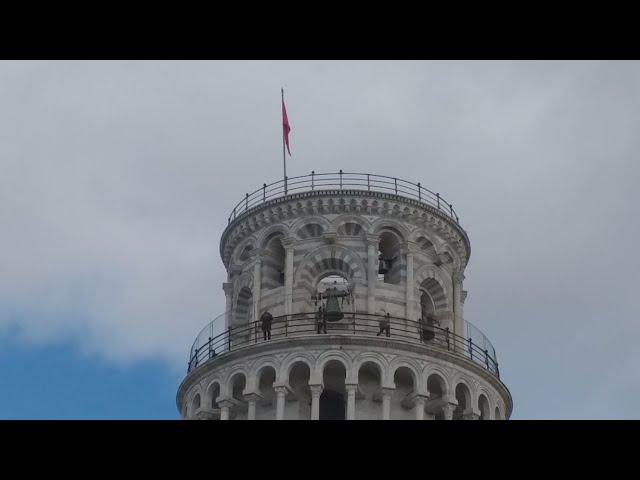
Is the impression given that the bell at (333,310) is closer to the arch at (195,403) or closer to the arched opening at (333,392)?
the arched opening at (333,392)

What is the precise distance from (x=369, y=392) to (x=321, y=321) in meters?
4.35

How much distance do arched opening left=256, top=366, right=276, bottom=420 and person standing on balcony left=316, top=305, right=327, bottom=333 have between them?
3.12 meters

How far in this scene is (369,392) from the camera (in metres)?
51.2

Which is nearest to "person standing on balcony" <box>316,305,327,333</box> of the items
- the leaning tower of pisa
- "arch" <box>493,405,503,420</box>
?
the leaning tower of pisa

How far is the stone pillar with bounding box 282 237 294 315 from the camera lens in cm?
5366

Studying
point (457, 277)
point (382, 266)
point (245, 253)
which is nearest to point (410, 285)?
point (382, 266)

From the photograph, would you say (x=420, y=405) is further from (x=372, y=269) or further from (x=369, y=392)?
(x=372, y=269)

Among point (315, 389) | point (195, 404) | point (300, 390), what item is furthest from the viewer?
point (195, 404)

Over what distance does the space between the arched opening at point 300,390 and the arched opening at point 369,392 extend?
2.55 m

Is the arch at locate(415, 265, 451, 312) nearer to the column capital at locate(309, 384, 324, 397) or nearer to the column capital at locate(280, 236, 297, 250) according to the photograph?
the column capital at locate(280, 236, 297, 250)
